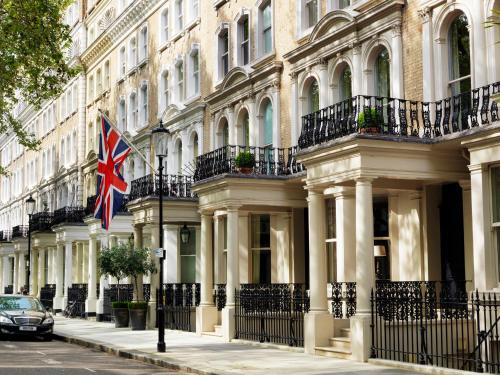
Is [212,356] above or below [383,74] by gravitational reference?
below

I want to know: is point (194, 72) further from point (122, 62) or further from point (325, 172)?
point (325, 172)

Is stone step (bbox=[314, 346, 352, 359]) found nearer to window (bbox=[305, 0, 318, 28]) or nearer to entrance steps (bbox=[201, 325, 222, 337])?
entrance steps (bbox=[201, 325, 222, 337])

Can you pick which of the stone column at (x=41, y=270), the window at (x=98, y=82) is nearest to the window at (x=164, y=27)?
the window at (x=98, y=82)

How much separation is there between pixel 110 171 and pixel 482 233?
48.4 ft

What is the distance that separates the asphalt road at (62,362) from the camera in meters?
15.8

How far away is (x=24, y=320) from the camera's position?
991 inches

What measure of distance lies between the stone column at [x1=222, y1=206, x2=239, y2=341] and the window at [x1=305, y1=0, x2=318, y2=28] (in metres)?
5.56

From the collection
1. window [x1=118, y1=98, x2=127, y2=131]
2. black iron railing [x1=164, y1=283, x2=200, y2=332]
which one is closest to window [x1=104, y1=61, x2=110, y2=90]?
window [x1=118, y1=98, x2=127, y2=131]

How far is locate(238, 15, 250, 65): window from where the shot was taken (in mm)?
26531

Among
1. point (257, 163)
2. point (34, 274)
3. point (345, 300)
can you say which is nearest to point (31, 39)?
point (257, 163)

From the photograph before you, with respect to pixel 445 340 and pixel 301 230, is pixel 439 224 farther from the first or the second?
pixel 301 230

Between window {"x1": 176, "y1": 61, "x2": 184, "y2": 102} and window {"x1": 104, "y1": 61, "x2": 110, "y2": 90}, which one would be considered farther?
window {"x1": 104, "y1": 61, "x2": 110, "y2": 90}

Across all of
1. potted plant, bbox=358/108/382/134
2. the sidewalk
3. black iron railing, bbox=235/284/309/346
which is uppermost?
potted plant, bbox=358/108/382/134

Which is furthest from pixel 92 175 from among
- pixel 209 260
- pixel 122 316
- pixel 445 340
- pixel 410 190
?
pixel 445 340
